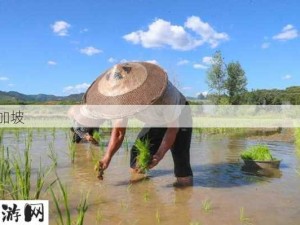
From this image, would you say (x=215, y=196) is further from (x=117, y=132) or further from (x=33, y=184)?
(x=33, y=184)

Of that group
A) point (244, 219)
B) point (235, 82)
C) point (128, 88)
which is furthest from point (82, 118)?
point (235, 82)

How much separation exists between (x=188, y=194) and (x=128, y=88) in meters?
1.59

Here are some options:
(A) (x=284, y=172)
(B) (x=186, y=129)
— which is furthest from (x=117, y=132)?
(A) (x=284, y=172)

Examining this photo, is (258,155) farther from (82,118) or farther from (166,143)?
(82,118)

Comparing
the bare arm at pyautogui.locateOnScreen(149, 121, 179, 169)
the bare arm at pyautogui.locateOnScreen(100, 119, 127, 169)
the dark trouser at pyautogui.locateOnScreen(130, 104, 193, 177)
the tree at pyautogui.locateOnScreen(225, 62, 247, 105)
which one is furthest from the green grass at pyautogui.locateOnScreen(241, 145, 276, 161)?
the tree at pyautogui.locateOnScreen(225, 62, 247, 105)

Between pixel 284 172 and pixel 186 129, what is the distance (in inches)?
95.4

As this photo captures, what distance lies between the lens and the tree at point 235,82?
45.2 meters

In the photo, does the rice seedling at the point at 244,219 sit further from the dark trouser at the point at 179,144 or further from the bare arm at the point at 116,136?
the bare arm at the point at 116,136

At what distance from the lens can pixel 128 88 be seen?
4.62 m

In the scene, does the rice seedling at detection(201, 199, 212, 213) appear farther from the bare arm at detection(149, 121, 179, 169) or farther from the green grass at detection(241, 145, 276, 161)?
the green grass at detection(241, 145, 276, 161)

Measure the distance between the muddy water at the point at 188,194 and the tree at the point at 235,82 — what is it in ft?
124

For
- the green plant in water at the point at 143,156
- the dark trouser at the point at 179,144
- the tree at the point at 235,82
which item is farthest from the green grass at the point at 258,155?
the tree at the point at 235,82

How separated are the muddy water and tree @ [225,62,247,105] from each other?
37821 mm

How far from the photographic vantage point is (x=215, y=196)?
16.9 ft
